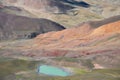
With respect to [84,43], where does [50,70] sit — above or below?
above

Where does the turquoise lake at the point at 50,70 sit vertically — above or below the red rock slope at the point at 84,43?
above

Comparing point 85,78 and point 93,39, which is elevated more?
point 85,78

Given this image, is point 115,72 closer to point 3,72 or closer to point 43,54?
point 3,72

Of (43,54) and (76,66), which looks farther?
(43,54)

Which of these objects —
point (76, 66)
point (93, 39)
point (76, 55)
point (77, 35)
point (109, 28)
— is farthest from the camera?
point (77, 35)

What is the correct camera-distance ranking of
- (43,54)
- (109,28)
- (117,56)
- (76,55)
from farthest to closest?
(109,28)
(43,54)
(76,55)
(117,56)

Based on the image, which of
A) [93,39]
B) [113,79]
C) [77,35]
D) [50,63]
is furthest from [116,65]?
[77,35]

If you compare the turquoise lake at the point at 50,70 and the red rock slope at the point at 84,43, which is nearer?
the turquoise lake at the point at 50,70

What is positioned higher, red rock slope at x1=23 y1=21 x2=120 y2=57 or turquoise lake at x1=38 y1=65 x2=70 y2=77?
turquoise lake at x1=38 y1=65 x2=70 y2=77

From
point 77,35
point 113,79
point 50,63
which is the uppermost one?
point 113,79

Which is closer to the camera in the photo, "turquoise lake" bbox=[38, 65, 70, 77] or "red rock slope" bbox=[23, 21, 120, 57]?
"turquoise lake" bbox=[38, 65, 70, 77]

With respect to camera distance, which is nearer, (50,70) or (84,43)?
(50,70)
